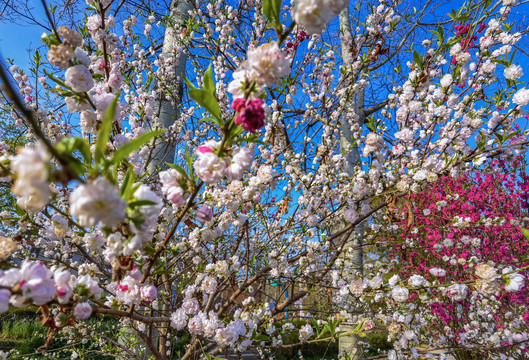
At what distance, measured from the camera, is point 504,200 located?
6469mm

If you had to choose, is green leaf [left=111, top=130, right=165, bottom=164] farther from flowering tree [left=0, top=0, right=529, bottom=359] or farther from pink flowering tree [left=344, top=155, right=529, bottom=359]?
pink flowering tree [left=344, top=155, right=529, bottom=359]

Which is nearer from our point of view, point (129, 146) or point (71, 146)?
point (71, 146)

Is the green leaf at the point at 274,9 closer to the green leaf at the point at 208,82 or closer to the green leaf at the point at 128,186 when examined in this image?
the green leaf at the point at 208,82

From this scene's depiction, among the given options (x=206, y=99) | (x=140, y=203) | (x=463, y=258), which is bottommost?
(x=140, y=203)

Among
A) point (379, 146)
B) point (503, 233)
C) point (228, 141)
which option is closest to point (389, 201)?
point (379, 146)

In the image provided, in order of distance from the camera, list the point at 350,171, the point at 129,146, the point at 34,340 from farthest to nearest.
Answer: the point at 34,340 → the point at 350,171 → the point at 129,146

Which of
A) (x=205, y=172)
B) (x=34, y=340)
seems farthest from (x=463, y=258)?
(x=34, y=340)

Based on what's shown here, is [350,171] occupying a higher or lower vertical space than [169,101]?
lower

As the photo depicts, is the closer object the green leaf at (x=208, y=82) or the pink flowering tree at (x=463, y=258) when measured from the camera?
the green leaf at (x=208, y=82)

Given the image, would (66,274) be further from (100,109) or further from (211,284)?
(211,284)

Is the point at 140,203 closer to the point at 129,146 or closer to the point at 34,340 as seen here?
the point at 129,146

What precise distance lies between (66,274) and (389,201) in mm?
2076

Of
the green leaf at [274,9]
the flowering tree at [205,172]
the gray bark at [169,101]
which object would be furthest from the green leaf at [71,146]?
the gray bark at [169,101]

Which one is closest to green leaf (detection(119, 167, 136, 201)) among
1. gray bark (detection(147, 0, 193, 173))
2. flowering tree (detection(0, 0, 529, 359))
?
flowering tree (detection(0, 0, 529, 359))
